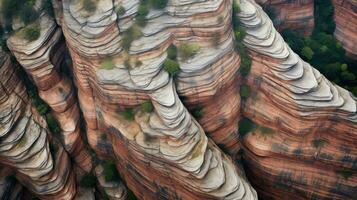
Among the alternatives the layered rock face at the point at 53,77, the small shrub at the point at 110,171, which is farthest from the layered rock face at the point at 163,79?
the small shrub at the point at 110,171

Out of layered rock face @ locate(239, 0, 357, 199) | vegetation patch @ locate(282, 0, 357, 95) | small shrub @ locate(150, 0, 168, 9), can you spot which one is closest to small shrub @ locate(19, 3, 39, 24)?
small shrub @ locate(150, 0, 168, 9)

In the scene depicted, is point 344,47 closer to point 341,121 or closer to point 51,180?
point 341,121

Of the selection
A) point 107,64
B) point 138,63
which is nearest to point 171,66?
point 138,63

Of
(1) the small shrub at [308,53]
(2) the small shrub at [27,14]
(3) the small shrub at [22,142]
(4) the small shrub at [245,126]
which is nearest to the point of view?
(2) the small shrub at [27,14]

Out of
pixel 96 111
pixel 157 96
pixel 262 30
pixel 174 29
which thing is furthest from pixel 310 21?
pixel 96 111

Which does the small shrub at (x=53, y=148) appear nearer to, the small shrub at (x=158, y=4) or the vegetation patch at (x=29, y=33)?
the vegetation patch at (x=29, y=33)

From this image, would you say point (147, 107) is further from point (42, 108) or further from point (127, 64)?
point (42, 108)
